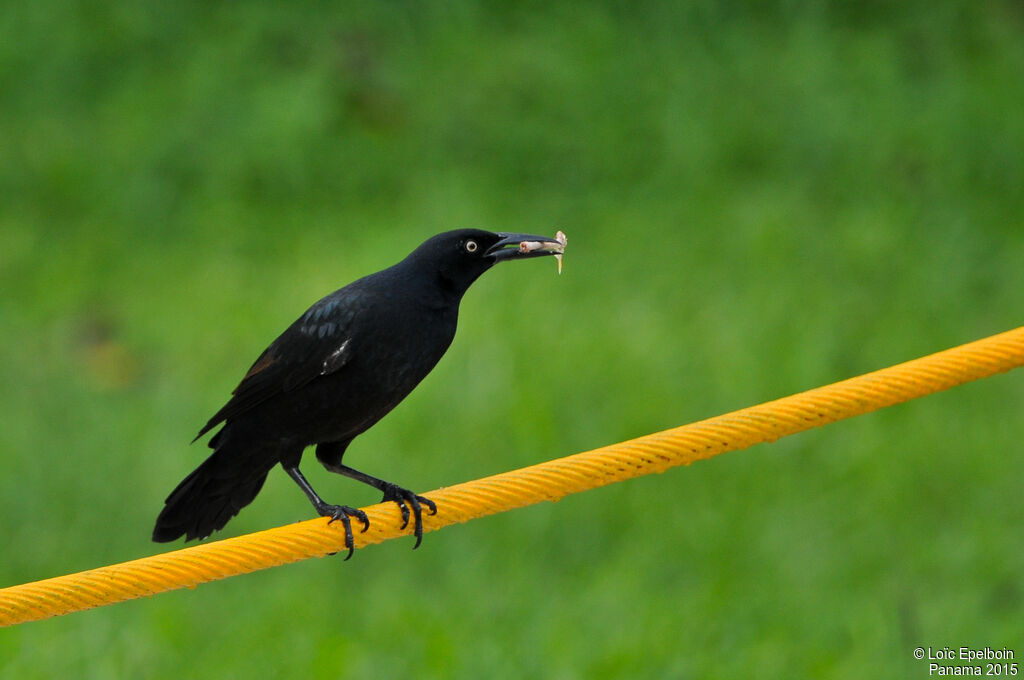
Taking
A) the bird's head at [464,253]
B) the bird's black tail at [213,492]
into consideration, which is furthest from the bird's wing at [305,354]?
the bird's head at [464,253]

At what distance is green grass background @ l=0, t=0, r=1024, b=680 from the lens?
21.4ft

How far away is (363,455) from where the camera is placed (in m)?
7.80

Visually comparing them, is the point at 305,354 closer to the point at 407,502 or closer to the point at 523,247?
the point at 407,502

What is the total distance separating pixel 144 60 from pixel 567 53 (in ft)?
11.3

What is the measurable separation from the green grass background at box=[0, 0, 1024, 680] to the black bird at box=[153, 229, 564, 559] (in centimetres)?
212

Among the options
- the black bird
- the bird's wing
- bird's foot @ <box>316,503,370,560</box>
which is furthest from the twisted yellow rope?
the bird's wing

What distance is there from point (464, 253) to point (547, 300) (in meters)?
4.85

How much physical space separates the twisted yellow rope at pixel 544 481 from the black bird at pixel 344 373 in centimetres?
38

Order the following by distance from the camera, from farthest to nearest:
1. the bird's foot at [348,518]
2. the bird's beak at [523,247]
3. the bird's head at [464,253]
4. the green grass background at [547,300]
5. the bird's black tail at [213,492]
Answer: the green grass background at [547,300] < the bird's black tail at [213,492] < the bird's head at [464,253] < the bird's beak at [523,247] < the bird's foot at [348,518]

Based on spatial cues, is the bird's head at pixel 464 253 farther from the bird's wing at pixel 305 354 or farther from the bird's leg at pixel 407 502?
the bird's leg at pixel 407 502

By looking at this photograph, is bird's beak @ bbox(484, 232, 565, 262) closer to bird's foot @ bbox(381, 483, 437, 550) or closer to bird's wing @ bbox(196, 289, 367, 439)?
bird's wing @ bbox(196, 289, 367, 439)

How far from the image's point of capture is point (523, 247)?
3814 mm

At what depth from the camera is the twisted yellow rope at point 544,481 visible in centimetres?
304

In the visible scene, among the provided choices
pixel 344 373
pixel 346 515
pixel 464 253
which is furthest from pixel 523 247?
pixel 346 515
